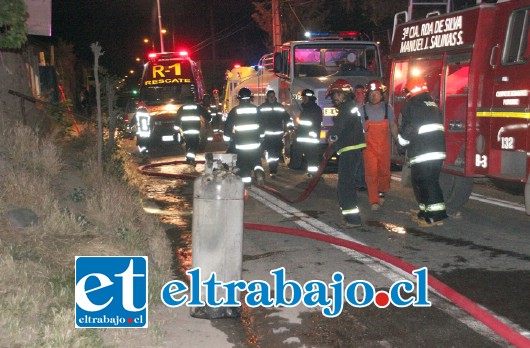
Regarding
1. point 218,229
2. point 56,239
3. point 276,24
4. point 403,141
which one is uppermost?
point 276,24

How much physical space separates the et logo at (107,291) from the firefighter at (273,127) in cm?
961

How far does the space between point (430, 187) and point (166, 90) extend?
15939 mm

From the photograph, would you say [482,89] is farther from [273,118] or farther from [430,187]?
[273,118]

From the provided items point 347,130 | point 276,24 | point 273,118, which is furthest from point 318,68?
point 276,24

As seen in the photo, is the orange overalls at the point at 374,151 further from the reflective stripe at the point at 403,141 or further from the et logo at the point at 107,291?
the et logo at the point at 107,291

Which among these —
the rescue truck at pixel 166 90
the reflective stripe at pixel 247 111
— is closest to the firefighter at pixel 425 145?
the reflective stripe at pixel 247 111

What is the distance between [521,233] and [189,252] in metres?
3.78

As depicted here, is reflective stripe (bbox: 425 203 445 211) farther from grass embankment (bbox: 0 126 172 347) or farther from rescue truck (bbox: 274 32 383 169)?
rescue truck (bbox: 274 32 383 169)

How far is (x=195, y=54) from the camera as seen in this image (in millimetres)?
68812

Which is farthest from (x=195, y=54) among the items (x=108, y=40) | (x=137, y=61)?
(x=108, y=40)

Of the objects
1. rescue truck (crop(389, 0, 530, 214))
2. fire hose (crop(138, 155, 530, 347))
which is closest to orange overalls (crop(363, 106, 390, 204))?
fire hose (crop(138, 155, 530, 347))

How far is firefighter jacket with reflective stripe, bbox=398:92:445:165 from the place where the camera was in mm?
8656

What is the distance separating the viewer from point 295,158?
1557 cm

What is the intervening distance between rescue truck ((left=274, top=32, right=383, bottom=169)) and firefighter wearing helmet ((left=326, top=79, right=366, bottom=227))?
5.88 meters
